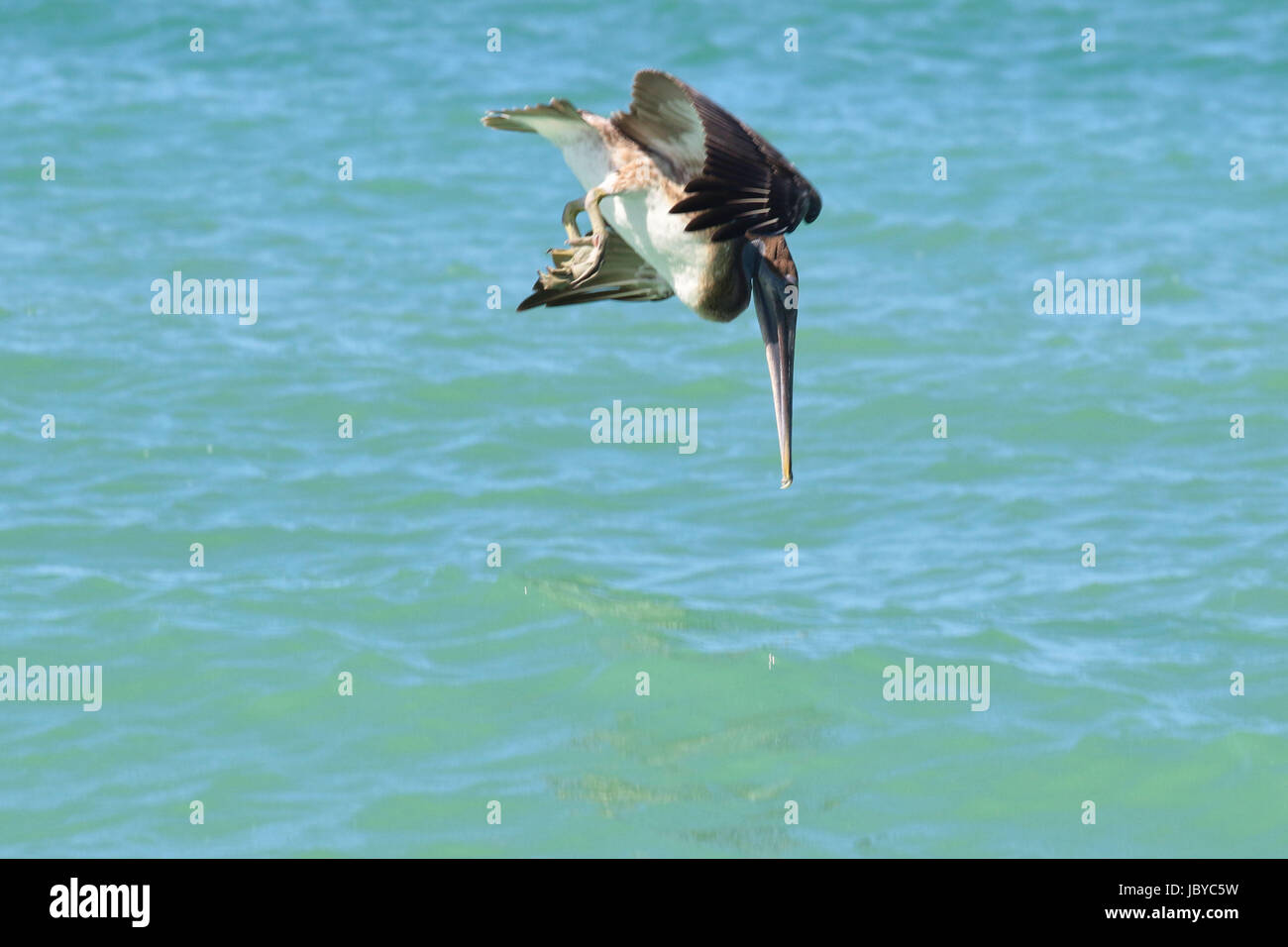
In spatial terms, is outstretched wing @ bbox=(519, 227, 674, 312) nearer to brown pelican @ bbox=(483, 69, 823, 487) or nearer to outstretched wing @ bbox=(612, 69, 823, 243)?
brown pelican @ bbox=(483, 69, 823, 487)

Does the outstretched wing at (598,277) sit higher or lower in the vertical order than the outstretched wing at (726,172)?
lower

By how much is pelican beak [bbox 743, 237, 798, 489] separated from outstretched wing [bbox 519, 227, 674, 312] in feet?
1.28

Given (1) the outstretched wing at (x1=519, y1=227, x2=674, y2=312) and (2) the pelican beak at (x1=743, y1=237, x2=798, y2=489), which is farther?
(1) the outstretched wing at (x1=519, y1=227, x2=674, y2=312)

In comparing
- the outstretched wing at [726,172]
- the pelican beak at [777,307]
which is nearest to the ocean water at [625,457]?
the pelican beak at [777,307]

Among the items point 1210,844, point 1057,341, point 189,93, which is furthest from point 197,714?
point 189,93

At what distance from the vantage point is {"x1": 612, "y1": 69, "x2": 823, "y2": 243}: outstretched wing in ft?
19.4

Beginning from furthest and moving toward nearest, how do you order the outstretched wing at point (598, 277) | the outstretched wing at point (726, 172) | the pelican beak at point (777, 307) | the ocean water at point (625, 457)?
the ocean water at point (625, 457) → the outstretched wing at point (598, 277) → the pelican beak at point (777, 307) → the outstretched wing at point (726, 172)

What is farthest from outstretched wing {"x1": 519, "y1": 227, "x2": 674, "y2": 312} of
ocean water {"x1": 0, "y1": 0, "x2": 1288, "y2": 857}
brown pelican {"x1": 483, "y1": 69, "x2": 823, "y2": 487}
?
ocean water {"x1": 0, "y1": 0, "x2": 1288, "y2": 857}

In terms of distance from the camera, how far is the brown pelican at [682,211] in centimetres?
594

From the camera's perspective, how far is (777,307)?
20.1ft

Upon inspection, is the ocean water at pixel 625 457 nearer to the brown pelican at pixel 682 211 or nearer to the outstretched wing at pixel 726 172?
the brown pelican at pixel 682 211

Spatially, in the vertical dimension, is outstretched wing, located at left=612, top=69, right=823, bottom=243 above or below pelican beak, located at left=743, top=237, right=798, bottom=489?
above

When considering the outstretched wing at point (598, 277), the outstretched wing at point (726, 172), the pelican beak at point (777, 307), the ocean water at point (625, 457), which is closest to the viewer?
the outstretched wing at point (726, 172)

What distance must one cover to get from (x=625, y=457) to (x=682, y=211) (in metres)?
11.8
